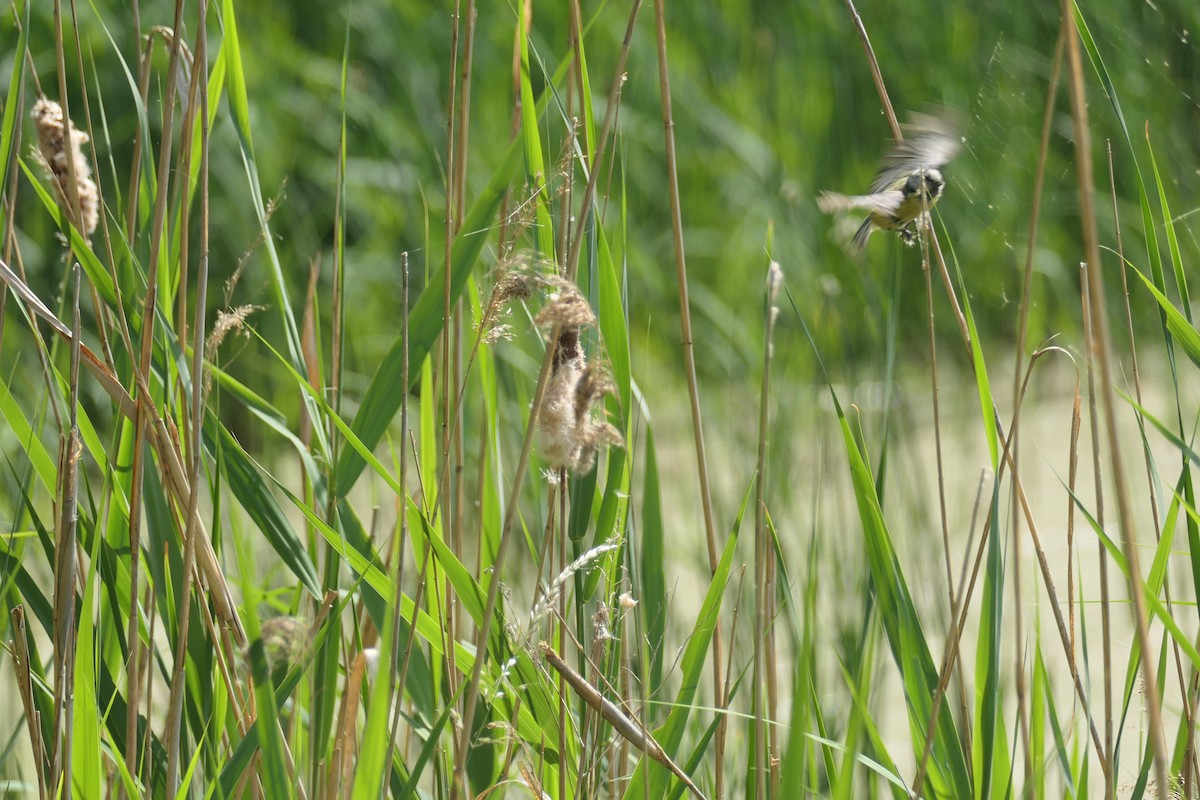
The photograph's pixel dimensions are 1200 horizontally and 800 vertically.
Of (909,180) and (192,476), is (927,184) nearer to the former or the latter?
(909,180)

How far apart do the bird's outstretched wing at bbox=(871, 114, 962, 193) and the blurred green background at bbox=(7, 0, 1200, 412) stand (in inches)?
50.2

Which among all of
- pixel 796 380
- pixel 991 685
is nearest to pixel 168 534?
pixel 991 685

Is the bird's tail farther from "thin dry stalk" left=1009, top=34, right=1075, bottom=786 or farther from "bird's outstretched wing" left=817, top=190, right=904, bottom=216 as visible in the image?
"thin dry stalk" left=1009, top=34, right=1075, bottom=786

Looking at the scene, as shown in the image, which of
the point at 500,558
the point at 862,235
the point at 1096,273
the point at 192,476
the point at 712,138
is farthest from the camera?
the point at 712,138

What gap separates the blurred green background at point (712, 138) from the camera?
220cm

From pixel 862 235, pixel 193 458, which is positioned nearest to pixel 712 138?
pixel 862 235

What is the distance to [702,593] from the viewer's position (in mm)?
1585

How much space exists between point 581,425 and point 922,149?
12.5 inches

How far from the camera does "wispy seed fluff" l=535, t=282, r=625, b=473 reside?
0.53 meters

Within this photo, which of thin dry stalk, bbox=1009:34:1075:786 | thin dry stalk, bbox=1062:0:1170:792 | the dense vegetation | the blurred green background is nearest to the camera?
thin dry stalk, bbox=1062:0:1170:792

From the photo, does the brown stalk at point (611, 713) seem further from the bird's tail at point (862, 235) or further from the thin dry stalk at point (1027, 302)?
the bird's tail at point (862, 235)

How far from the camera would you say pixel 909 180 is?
0.71 meters

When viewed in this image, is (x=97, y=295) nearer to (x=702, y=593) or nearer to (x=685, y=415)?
(x=702, y=593)

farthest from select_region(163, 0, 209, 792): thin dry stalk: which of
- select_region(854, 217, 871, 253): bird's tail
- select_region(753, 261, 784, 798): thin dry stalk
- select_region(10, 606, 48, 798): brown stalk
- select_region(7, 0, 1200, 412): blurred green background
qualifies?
select_region(7, 0, 1200, 412): blurred green background
